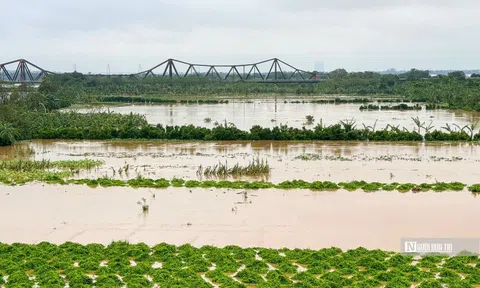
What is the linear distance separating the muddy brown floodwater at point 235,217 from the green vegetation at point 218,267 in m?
0.64

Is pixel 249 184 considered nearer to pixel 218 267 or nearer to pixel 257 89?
pixel 218 267

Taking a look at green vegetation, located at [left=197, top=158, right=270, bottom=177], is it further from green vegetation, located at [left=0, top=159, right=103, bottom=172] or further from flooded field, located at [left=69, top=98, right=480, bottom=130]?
flooded field, located at [left=69, top=98, right=480, bottom=130]

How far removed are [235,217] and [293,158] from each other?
6.46m

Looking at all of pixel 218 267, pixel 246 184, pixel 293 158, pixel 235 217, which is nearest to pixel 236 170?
pixel 246 184

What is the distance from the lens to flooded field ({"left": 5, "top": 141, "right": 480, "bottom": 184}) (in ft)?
46.2

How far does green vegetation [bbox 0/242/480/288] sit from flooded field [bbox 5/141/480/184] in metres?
5.51

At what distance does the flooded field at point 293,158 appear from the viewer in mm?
14086

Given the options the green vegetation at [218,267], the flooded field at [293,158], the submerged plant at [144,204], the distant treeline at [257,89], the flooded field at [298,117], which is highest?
the distant treeline at [257,89]

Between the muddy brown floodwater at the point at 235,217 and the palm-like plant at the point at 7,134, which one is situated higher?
the palm-like plant at the point at 7,134

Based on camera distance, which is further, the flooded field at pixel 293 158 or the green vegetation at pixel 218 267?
the flooded field at pixel 293 158

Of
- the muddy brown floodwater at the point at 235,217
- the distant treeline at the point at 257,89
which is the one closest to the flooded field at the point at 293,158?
the muddy brown floodwater at the point at 235,217

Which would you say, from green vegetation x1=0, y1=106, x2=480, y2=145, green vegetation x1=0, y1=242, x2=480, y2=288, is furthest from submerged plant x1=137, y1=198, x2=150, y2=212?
green vegetation x1=0, y1=106, x2=480, y2=145

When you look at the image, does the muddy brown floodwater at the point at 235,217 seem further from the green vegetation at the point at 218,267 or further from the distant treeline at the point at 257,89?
the distant treeline at the point at 257,89

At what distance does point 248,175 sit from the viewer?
14.1 m
